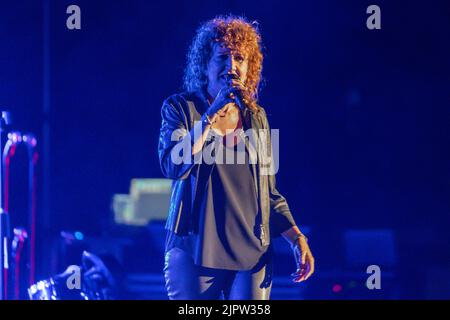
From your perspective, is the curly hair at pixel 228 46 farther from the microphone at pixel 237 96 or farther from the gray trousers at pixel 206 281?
the gray trousers at pixel 206 281

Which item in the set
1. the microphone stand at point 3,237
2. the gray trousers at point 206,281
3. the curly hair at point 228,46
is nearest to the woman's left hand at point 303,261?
the gray trousers at point 206,281

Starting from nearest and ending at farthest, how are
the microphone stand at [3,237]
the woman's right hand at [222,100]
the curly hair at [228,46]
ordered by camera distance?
the woman's right hand at [222,100]
the curly hair at [228,46]
the microphone stand at [3,237]

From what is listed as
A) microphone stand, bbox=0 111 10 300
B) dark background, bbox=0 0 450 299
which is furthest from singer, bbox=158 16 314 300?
dark background, bbox=0 0 450 299

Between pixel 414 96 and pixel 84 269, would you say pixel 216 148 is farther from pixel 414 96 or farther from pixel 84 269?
pixel 414 96

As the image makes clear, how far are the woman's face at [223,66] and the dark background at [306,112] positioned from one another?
153 cm

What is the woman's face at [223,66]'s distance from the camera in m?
1.98

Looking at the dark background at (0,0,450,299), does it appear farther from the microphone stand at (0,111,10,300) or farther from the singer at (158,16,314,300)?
the singer at (158,16,314,300)

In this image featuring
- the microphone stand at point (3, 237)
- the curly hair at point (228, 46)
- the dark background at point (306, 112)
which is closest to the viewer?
the curly hair at point (228, 46)

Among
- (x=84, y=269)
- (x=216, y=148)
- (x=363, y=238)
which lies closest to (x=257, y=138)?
(x=216, y=148)

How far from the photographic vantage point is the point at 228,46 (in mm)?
2002

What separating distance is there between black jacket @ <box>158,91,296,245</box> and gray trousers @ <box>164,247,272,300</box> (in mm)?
76

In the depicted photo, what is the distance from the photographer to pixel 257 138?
2025mm

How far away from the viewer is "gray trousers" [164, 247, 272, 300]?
6.23 feet
